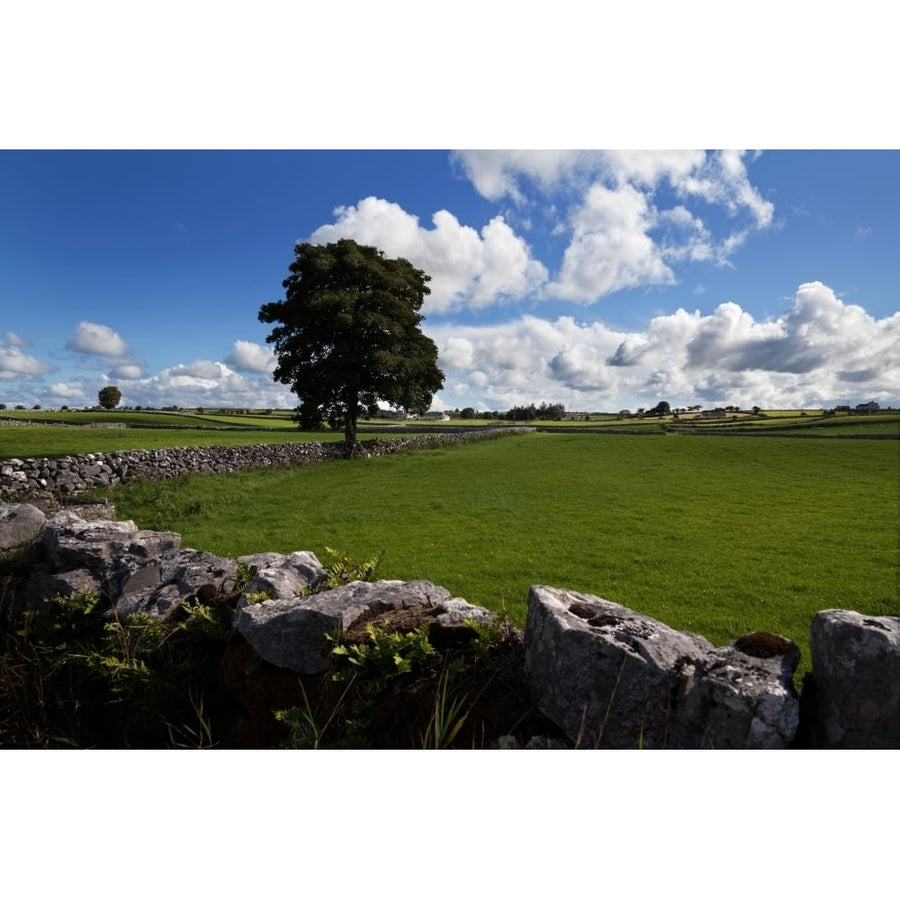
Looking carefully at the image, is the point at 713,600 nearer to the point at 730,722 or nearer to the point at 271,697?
the point at 730,722

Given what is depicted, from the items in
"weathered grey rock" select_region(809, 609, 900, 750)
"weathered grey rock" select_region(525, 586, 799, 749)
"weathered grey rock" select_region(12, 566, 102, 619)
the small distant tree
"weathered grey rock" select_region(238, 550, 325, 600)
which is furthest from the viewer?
the small distant tree

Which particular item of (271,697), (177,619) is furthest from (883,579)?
(177,619)

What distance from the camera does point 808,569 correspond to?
9.35m

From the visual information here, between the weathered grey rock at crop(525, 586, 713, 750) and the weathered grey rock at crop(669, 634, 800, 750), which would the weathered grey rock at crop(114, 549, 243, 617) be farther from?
the weathered grey rock at crop(669, 634, 800, 750)

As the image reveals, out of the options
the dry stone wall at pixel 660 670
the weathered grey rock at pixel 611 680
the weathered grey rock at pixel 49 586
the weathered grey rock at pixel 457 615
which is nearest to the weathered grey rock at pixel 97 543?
the weathered grey rock at pixel 49 586

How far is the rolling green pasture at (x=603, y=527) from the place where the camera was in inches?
321

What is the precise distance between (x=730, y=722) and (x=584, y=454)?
3069cm

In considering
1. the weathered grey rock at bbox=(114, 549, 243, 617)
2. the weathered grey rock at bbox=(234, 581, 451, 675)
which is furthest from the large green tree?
the weathered grey rock at bbox=(234, 581, 451, 675)

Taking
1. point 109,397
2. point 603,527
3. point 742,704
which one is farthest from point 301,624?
Answer: point 109,397

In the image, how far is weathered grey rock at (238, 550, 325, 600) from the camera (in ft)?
16.3

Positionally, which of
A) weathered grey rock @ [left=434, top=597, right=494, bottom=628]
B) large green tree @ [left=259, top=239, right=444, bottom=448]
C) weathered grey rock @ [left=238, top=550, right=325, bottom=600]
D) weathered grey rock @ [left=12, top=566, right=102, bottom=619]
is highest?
large green tree @ [left=259, top=239, right=444, bottom=448]

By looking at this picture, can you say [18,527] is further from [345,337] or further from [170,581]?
[345,337]

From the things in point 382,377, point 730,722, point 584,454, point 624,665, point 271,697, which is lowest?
point 271,697

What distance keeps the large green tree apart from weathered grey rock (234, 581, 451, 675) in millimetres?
26647
